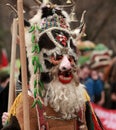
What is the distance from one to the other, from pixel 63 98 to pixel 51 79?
20 cm

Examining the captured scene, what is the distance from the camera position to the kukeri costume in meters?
6.89

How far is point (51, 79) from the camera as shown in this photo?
22.8 feet

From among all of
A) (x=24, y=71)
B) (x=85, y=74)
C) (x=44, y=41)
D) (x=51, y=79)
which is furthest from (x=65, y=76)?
(x=85, y=74)

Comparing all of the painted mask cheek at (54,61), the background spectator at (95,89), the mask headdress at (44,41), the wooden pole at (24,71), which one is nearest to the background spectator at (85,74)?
the background spectator at (95,89)

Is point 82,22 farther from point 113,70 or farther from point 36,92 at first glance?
point 113,70

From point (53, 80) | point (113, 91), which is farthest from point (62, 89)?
point (113, 91)

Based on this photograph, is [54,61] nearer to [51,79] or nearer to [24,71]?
[51,79]

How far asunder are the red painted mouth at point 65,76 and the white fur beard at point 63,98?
0.05 metres

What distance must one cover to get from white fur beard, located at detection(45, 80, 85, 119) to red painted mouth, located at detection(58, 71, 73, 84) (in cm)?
5

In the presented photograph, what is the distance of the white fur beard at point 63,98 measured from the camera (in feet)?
22.8

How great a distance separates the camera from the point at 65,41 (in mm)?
7016

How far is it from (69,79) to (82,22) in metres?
0.68

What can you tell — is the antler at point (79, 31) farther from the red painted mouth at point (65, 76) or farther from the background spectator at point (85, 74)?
the background spectator at point (85, 74)

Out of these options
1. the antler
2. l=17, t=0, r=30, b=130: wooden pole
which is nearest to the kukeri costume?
the antler
